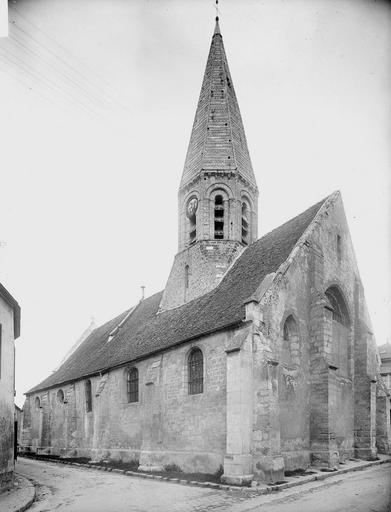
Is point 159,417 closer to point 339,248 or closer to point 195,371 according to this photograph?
point 195,371

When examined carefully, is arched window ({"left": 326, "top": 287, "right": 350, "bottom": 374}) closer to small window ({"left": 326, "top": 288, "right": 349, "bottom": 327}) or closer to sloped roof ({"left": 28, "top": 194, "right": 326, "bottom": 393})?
small window ({"left": 326, "top": 288, "right": 349, "bottom": 327})

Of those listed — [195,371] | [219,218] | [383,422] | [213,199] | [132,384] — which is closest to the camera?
[195,371]

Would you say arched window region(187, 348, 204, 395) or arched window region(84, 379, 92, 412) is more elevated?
arched window region(187, 348, 204, 395)

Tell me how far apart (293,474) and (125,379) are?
10.6 metres

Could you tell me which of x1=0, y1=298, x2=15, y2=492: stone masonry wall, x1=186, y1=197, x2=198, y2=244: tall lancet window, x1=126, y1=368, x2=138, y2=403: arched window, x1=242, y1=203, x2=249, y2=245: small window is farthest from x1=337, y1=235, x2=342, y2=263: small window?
x1=0, y1=298, x2=15, y2=492: stone masonry wall

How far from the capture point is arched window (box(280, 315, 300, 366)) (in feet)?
57.8

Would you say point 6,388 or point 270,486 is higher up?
point 6,388

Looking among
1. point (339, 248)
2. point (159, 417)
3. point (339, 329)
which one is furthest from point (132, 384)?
point (339, 248)

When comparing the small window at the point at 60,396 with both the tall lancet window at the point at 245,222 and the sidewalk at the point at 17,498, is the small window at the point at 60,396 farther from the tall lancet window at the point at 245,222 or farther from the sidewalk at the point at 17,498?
the tall lancet window at the point at 245,222

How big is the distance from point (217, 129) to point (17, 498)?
2008 cm

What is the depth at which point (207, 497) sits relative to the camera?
42.4 ft

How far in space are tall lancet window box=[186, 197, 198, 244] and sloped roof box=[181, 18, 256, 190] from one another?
1.36 m

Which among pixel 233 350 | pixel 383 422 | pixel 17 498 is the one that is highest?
pixel 233 350

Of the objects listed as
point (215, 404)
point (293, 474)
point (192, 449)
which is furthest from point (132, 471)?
point (293, 474)
